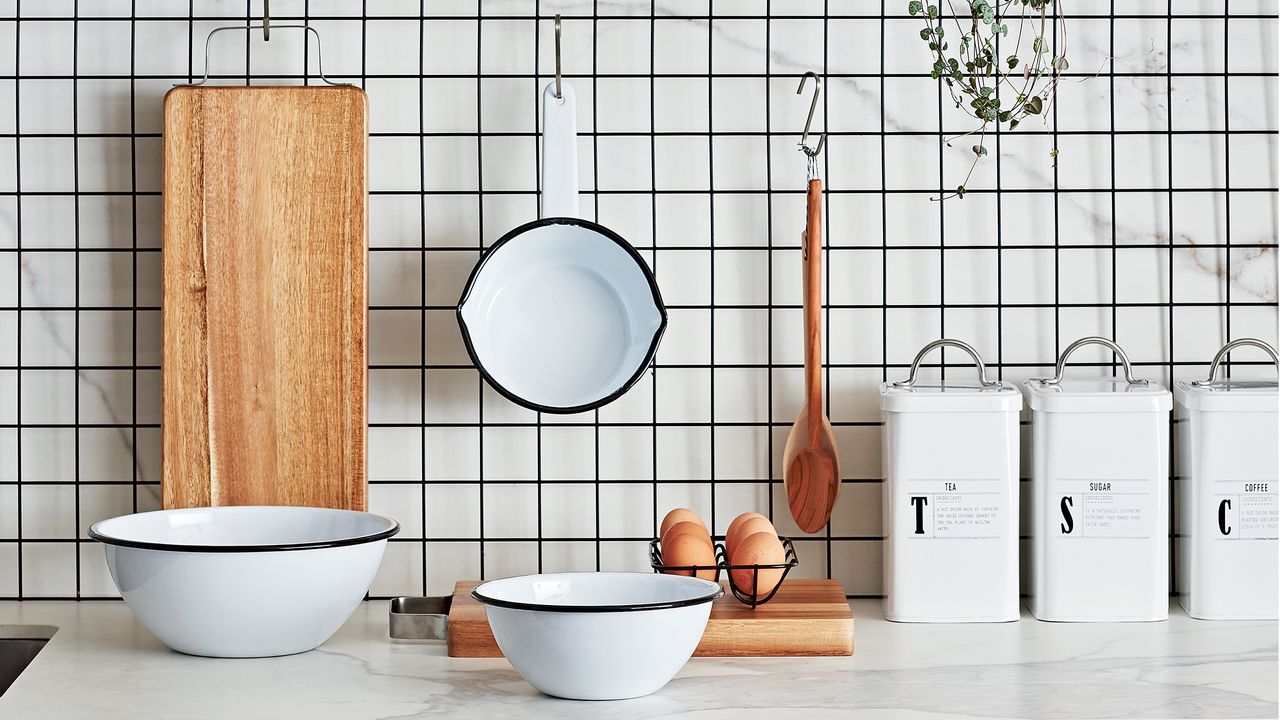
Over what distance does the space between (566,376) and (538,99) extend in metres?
0.31

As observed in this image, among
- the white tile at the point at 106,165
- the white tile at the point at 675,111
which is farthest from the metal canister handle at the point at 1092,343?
the white tile at the point at 106,165

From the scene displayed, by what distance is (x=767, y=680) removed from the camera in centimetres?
96

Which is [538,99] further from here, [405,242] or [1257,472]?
[1257,472]

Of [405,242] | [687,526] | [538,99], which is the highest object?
[538,99]

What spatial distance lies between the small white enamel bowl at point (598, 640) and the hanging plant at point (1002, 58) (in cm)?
59

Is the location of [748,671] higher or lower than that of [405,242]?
lower

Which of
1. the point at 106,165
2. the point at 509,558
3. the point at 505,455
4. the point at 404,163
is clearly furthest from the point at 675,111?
the point at 106,165

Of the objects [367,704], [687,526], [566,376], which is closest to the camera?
[367,704]

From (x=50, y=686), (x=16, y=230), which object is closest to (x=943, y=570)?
(x=50, y=686)

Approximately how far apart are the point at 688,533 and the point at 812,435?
208 mm

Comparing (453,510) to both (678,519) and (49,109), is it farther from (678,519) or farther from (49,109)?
(49,109)

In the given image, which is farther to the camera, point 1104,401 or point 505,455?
point 505,455

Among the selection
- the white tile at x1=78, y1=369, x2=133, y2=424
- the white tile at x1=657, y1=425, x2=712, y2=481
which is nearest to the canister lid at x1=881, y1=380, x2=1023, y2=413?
the white tile at x1=657, y1=425, x2=712, y2=481

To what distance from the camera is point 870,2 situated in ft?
4.01
